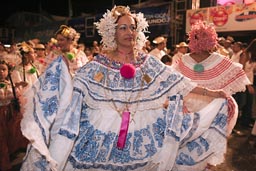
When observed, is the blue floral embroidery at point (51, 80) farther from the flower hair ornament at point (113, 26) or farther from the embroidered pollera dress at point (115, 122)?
the flower hair ornament at point (113, 26)

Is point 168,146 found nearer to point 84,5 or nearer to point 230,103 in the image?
point 230,103

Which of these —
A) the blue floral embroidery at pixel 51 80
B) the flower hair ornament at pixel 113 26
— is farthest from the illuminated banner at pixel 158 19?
the blue floral embroidery at pixel 51 80

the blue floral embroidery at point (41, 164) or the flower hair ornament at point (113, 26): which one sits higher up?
the flower hair ornament at point (113, 26)

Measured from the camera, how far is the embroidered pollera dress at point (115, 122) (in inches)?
111

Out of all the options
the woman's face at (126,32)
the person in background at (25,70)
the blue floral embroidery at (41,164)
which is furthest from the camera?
the person in background at (25,70)

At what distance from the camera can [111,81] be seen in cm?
313

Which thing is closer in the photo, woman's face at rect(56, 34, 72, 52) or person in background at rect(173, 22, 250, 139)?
woman's face at rect(56, 34, 72, 52)

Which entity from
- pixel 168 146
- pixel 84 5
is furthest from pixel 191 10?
pixel 84 5

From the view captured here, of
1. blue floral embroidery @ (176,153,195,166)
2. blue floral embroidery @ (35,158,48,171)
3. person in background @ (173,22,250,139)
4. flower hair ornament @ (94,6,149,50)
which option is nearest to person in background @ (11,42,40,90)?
flower hair ornament @ (94,6,149,50)

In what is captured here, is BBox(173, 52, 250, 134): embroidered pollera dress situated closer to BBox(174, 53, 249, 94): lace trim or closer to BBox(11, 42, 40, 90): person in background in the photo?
BBox(174, 53, 249, 94): lace trim

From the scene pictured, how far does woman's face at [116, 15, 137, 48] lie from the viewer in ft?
10.5

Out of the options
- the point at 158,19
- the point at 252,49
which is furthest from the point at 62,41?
the point at 158,19

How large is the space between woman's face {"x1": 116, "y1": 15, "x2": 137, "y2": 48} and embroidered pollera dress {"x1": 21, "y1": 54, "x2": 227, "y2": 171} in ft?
0.72

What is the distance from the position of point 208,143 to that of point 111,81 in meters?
1.19
